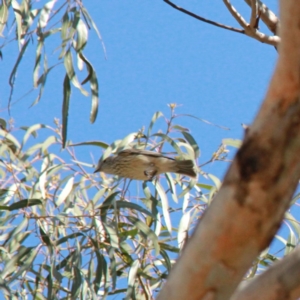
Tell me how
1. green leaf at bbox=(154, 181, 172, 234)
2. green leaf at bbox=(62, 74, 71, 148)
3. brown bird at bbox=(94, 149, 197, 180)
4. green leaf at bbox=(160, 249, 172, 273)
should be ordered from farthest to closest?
brown bird at bbox=(94, 149, 197, 180) < green leaf at bbox=(154, 181, 172, 234) < green leaf at bbox=(160, 249, 172, 273) < green leaf at bbox=(62, 74, 71, 148)

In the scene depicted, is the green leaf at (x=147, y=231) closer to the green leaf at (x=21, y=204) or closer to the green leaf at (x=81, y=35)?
the green leaf at (x=21, y=204)

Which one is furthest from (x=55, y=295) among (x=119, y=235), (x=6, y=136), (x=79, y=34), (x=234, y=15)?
(x=234, y=15)

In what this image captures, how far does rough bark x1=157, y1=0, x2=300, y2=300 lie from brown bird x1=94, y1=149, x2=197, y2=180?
2.07 m

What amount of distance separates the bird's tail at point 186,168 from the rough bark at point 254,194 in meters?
2.07

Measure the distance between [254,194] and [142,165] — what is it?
2499 mm

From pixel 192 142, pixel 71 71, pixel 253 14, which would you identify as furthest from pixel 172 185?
pixel 253 14

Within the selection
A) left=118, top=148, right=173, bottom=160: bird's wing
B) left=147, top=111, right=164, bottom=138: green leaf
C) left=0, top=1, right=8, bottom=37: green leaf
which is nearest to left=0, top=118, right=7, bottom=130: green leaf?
left=0, top=1, right=8, bottom=37: green leaf

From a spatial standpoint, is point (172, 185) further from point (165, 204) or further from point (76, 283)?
point (76, 283)

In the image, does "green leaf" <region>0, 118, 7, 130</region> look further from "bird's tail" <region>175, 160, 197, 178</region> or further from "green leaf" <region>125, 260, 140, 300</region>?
"green leaf" <region>125, 260, 140, 300</region>

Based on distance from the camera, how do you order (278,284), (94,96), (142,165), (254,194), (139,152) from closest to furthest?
(254,194) < (278,284) < (94,96) < (139,152) < (142,165)

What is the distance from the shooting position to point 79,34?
3.06 metres

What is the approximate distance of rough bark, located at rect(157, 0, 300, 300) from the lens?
1366 millimetres

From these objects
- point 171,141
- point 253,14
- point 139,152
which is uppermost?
point 253,14

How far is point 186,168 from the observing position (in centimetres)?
363
